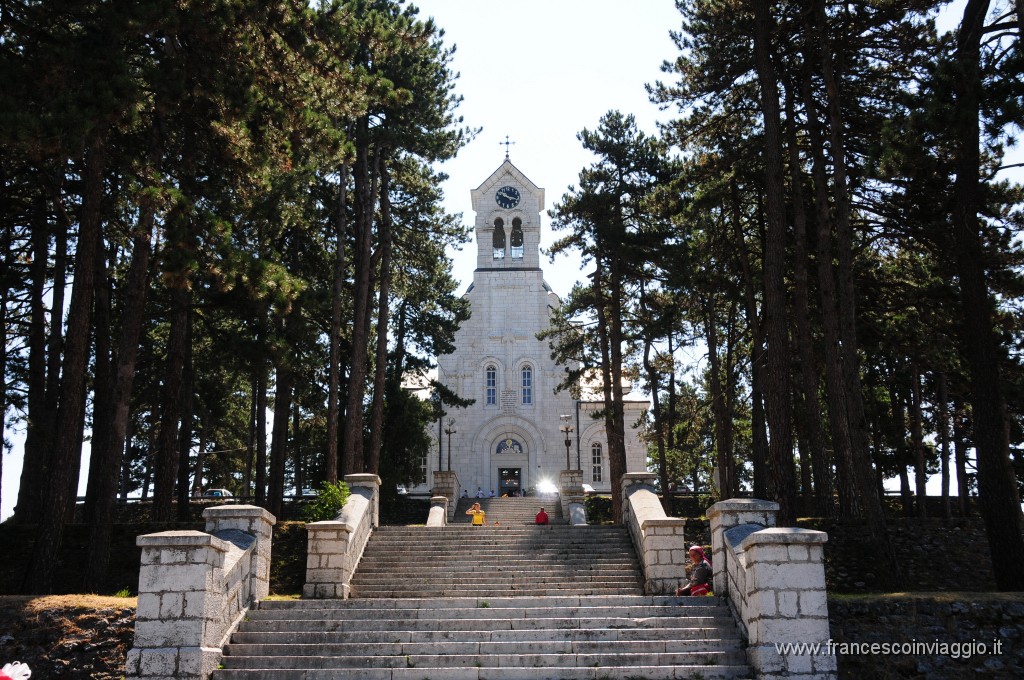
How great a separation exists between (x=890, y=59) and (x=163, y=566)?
16472mm

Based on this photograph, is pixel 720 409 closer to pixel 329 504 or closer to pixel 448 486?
pixel 448 486

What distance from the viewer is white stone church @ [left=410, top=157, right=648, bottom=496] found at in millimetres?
42188

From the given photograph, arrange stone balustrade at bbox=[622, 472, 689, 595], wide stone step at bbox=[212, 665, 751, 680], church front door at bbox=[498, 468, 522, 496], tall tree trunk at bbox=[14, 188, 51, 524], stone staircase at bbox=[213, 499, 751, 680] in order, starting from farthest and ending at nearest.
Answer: church front door at bbox=[498, 468, 522, 496] < tall tree trunk at bbox=[14, 188, 51, 524] < stone balustrade at bbox=[622, 472, 689, 595] < stone staircase at bbox=[213, 499, 751, 680] < wide stone step at bbox=[212, 665, 751, 680]

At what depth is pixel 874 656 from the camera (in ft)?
34.9

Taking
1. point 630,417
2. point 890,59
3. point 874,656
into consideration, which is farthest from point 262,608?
point 630,417

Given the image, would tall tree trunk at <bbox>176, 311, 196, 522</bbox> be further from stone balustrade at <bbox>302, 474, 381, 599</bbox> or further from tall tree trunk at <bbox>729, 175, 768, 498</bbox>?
tall tree trunk at <bbox>729, 175, 768, 498</bbox>

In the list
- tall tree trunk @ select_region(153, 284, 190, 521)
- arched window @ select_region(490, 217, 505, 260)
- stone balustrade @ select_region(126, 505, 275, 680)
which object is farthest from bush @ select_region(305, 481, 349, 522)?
arched window @ select_region(490, 217, 505, 260)

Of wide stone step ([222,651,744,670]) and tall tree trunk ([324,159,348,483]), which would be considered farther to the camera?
tall tree trunk ([324,159,348,483])

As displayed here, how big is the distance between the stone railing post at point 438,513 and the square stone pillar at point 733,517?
10010 millimetres

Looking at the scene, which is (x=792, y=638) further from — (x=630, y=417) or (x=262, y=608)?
(x=630, y=417)

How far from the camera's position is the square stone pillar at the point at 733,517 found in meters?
11.6

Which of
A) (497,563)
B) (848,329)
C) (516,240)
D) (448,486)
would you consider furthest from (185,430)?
(516,240)

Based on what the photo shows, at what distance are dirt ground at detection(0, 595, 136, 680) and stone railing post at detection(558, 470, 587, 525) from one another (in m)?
12.4

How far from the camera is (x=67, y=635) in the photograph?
1083 cm
